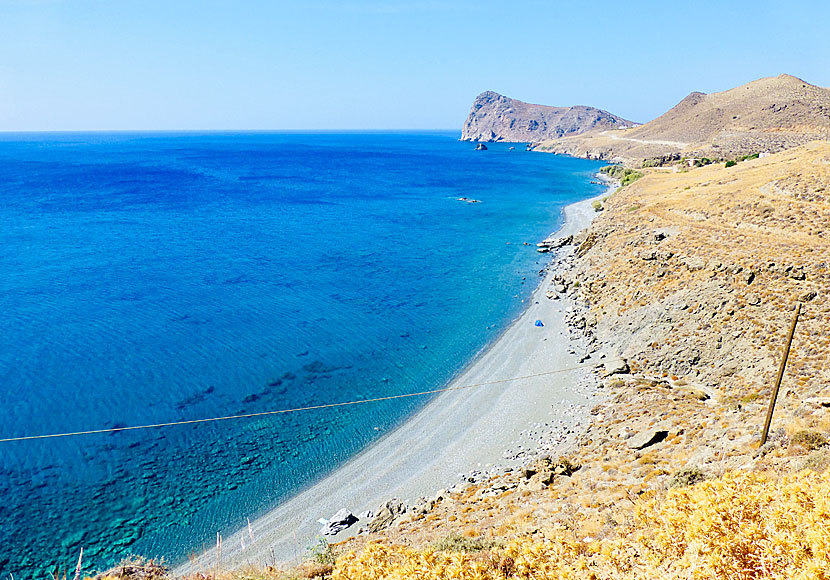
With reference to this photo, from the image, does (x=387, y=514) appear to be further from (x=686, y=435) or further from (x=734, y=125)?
(x=734, y=125)

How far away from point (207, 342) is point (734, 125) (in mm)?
133614

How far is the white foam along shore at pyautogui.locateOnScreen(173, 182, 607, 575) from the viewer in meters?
18.6

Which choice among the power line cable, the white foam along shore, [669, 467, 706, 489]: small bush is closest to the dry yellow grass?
[669, 467, 706, 489]: small bush

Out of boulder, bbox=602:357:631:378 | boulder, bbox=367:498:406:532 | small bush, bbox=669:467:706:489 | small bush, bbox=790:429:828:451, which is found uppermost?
small bush, bbox=790:429:828:451

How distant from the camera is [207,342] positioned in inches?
1324

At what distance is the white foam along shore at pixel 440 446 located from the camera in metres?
18.6

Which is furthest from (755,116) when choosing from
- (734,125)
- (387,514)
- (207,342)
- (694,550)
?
(694,550)

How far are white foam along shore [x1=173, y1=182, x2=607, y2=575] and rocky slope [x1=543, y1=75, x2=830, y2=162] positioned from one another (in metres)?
87.0

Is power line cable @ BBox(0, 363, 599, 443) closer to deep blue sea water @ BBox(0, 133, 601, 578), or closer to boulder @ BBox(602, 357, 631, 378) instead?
deep blue sea water @ BBox(0, 133, 601, 578)

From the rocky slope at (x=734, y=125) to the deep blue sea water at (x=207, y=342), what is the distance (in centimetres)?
5339

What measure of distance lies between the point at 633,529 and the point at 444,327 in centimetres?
2595

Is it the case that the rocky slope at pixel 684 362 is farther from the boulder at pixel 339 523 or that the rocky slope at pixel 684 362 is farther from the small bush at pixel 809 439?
the boulder at pixel 339 523

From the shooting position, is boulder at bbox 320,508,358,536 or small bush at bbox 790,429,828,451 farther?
boulder at bbox 320,508,358,536

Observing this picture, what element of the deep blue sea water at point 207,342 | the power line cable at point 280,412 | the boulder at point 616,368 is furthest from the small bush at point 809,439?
the deep blue sea water at point 207,342
